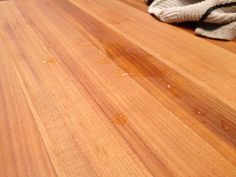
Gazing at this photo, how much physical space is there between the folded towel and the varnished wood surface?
30mm

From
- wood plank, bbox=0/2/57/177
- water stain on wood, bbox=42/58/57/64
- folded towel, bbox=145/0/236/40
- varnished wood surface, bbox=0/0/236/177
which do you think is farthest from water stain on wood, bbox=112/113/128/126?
folded towel, bbox=145/0/236/40

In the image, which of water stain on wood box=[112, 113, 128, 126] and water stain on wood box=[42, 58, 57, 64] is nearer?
water stain on wood box=[112, 113, 128, 126]

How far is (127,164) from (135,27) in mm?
488

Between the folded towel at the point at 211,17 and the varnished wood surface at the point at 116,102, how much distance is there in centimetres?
3

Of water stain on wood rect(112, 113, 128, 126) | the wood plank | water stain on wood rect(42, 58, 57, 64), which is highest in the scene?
water stain on wood rect(42, 58, 57, 64)

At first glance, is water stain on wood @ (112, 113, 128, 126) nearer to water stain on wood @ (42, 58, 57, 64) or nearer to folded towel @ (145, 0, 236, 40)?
water stain on wood @ (42, 58, 57, 64)

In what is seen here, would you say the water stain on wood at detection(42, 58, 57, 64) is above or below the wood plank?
above

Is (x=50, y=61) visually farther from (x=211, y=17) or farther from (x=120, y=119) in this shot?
(x=211, y=17)

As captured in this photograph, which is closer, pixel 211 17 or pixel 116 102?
pixel 116 102

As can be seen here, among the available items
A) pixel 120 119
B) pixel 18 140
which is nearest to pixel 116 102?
pixel 120 119

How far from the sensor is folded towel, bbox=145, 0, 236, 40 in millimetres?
678

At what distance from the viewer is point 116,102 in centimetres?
46

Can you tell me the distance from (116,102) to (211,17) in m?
0.38

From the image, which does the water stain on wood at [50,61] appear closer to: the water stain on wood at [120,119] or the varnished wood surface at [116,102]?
the varnished wood surface at [116,102]
